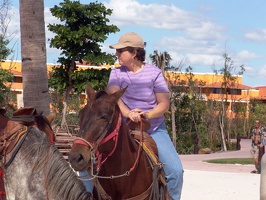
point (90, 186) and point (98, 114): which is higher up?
point (98, 114)

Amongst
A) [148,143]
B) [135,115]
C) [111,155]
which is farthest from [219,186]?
[111,155]

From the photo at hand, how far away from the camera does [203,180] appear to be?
17484 millimetres

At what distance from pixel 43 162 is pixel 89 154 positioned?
87cm

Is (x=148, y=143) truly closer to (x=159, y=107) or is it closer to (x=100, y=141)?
(x=159, y=107)

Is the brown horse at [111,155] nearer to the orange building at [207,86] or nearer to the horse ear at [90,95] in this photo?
the horse ear at [90,95]

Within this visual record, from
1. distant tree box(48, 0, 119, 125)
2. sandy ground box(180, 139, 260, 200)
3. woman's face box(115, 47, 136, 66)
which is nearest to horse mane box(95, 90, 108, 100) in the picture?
woman's face box(115, 47, 136, 66)

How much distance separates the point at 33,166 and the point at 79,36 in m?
21.1

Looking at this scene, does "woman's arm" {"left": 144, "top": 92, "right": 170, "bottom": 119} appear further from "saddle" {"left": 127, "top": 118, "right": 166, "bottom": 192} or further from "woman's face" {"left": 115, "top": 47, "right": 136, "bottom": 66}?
"woman's face" {"left": 115, "top": 47, "right": 136, "bottom": 66}

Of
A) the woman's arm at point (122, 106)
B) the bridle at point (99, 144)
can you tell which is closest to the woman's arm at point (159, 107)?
the woman's arm at point (122, 106)

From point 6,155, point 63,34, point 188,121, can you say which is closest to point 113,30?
point 63,34

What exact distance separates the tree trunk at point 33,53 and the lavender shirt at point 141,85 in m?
1.76

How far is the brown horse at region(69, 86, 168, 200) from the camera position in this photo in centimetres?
455

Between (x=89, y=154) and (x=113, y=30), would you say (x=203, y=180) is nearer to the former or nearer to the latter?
(x=113, y=30)

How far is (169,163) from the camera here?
5707 mm
